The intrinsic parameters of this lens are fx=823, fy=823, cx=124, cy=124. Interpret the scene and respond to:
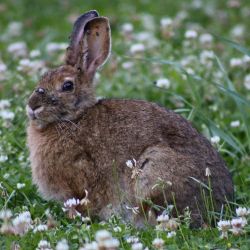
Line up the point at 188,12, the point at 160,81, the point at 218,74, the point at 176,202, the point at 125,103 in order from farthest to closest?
the point at 188,12
the point at 218,74
the point at 160,81
the point at 125,103
the point at 176,202

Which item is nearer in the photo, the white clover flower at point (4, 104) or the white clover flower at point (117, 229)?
the white clover flower at point (117, 229)

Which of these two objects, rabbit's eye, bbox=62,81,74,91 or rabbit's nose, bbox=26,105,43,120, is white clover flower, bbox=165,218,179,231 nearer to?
rabbit's nose, bbox=26,105,43,120

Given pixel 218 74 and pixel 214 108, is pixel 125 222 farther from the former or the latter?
pixel 218 74

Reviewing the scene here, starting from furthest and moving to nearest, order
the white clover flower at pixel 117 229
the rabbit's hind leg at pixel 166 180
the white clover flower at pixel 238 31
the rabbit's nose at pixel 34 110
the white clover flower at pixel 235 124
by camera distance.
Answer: the white clover flower at pixel 238 31 → the white clover flower at pixel 235 124 → the rabbit's nose at pixel 34 110 → the rabbit's hind leg at pixel 166 180 → the white clover flower at pixel 117 229

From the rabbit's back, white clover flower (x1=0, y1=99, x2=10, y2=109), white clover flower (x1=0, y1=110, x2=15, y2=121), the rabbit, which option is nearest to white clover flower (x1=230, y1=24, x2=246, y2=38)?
white clover flower (x1=0, y1=99, x2=10, y2=109)

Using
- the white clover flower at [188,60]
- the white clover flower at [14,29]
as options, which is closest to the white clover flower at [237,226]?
the white clover flower at [188,60]

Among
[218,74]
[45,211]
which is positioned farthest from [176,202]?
[218,74]

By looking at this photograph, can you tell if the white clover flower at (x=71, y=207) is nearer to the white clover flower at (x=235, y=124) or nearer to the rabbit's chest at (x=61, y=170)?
the rabbit's chest at (x=61, y=170)
